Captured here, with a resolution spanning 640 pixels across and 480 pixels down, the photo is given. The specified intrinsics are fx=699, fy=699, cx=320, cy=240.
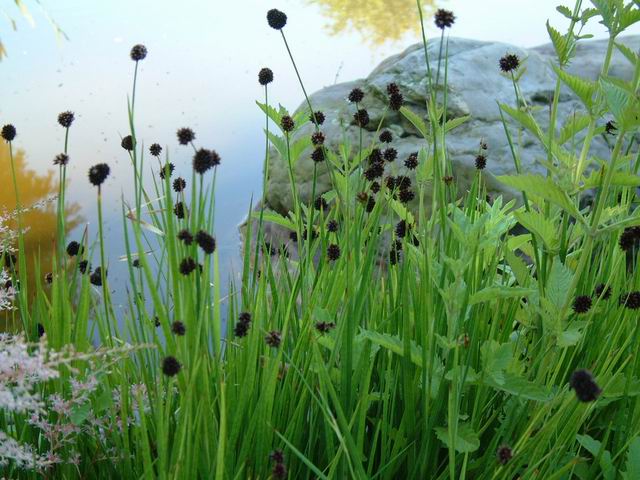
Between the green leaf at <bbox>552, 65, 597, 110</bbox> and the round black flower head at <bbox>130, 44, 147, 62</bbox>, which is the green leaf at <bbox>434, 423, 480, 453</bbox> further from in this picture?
the round black flower head at <bbox>130, 44, 147, 62</bbox>

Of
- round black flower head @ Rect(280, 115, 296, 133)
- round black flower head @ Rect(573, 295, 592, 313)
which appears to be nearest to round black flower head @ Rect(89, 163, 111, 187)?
round black flower head @ Rect(280, 115, 296, 133)

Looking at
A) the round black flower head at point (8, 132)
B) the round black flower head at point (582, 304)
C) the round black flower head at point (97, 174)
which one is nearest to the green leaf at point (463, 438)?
the round black flower head at point (582, 304)

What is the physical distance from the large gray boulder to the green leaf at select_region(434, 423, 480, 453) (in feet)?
11.5

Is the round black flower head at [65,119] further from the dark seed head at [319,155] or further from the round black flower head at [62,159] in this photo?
the dark seed head at [319,155]

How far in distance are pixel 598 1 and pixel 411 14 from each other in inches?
448

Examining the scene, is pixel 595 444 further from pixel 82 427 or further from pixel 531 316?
pixel 82 427

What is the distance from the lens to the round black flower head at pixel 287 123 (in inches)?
74.2

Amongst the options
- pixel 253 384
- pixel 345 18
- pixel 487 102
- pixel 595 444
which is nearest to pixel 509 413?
pixel 595 444

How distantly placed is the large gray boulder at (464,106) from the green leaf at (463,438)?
3515 mm

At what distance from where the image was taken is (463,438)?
1.41 m

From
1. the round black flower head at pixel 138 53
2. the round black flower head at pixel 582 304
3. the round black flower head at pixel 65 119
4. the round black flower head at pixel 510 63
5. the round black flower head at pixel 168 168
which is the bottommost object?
the round black flower head at pixel 582 304

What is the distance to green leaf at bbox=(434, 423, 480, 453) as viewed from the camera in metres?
1.36

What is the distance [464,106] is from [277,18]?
3681mm

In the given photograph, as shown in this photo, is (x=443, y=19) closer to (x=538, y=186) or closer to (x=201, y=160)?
(x=538, y=186)
